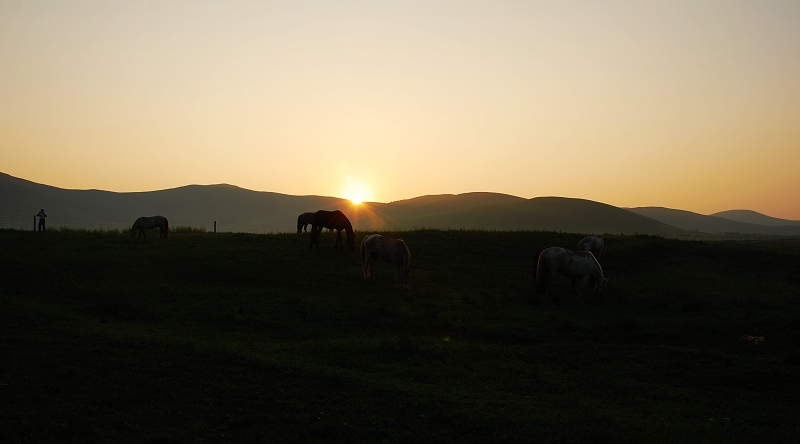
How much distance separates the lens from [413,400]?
9469 millimetres

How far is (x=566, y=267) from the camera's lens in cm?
1886

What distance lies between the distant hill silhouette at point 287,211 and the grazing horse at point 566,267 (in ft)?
285

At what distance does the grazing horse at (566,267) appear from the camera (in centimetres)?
1875

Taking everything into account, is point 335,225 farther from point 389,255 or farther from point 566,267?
point 566,267

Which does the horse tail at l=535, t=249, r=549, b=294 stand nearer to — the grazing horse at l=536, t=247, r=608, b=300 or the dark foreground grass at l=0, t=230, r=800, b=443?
the grazing horse at l=536, t=247, r=608, b=300

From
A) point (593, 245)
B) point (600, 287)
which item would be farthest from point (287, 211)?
point (600, 287)

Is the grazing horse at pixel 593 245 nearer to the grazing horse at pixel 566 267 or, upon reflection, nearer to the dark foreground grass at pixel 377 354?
the dark foreground grass at pixel 377 354

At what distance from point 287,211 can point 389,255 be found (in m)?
172

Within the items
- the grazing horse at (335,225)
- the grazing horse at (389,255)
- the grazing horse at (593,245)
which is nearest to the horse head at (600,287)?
the grazing horse at (389,255)

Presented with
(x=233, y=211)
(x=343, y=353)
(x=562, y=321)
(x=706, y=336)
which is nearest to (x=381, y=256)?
(x=562, y=321)

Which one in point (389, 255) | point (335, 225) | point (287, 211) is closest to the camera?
point (389, 255)

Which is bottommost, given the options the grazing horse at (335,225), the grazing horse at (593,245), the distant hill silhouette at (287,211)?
the grazing horse at (593,245)

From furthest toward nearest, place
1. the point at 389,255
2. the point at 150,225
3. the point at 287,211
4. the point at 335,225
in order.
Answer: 1. the point at 287,211
2. the point at 150,225
3. the point at 335,225
4. the point at 389,255

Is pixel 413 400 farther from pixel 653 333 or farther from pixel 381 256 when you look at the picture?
pixel 381 256
